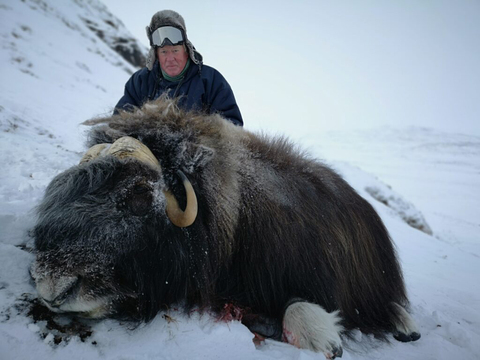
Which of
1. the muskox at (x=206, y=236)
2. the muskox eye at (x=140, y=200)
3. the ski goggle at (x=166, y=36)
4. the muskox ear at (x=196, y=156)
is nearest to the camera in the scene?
the muskox at (x=206, y=236)

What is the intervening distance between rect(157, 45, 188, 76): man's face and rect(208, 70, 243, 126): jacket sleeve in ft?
1.23

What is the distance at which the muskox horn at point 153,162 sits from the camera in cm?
140

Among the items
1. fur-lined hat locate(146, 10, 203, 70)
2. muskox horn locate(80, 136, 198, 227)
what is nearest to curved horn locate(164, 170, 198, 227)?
muskox horn locate(80, 136, 198, 227)

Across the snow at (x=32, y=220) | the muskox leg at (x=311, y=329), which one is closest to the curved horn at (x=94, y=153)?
the snow at (x=32, y=220)

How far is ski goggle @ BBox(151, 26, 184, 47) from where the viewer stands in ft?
9.08

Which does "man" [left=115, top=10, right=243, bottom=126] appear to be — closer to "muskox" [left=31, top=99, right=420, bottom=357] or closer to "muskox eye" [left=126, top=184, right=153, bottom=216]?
"muskox" [left=31, top=99, right=420, bottom=357]

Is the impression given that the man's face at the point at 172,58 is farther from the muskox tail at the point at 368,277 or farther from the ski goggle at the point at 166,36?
the muskox tail at the point at 368,277

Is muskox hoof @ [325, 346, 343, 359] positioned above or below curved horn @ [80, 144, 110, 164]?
below

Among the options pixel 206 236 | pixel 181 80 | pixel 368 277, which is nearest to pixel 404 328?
pixel 368 277

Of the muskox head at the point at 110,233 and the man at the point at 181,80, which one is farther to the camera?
the man at the point at 181,80

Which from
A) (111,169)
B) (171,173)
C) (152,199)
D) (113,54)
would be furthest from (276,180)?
(113,54)

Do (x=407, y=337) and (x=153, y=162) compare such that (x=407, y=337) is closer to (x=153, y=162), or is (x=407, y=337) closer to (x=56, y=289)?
(x=153, y=162)

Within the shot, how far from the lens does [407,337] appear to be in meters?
1.94

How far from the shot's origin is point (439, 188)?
49.0 feet
